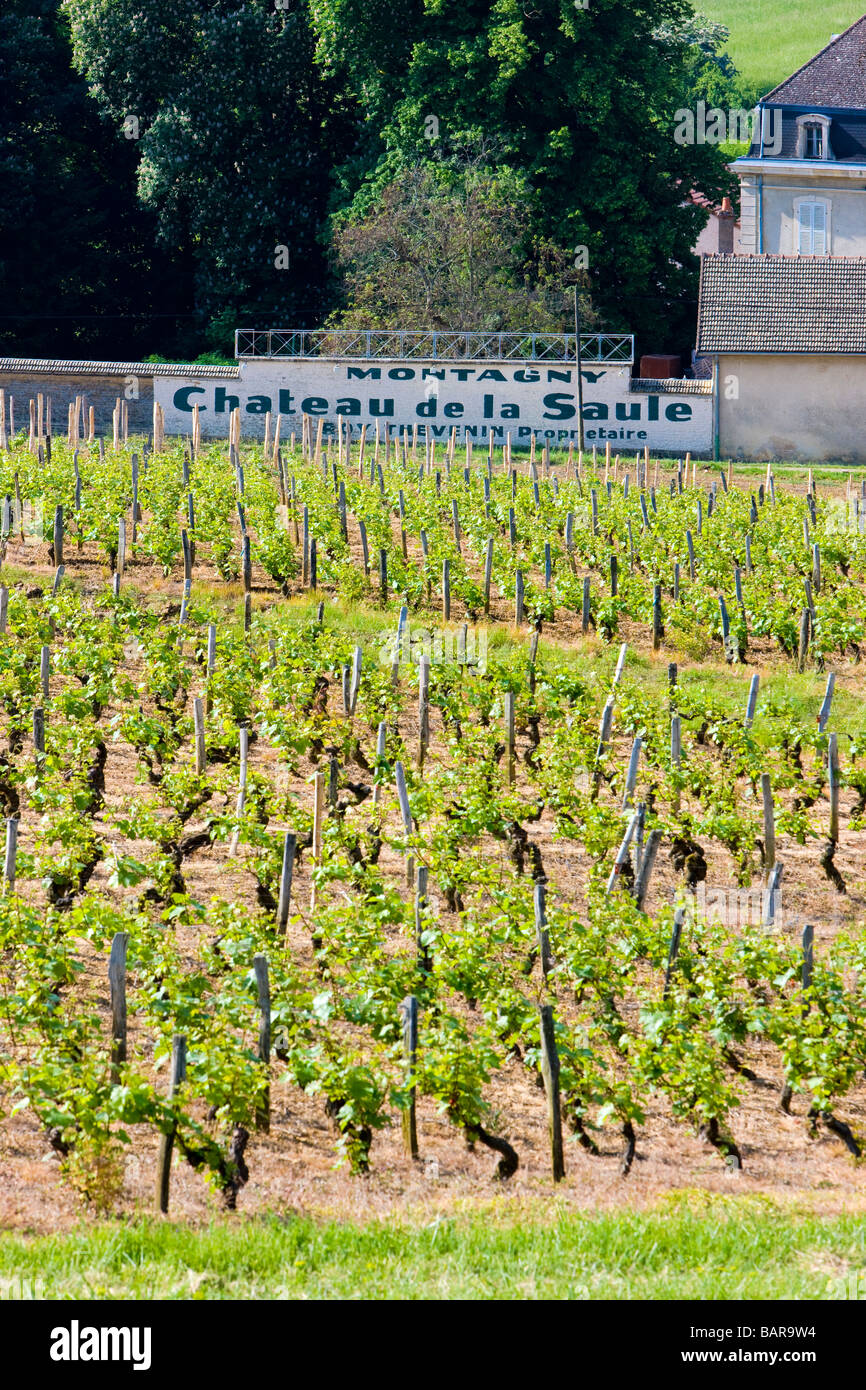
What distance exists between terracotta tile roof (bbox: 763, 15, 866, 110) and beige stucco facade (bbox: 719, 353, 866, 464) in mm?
10486

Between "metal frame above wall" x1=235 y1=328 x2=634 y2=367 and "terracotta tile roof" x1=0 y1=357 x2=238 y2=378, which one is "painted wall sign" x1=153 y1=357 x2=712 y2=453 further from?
"metal frame above wall" x1=235 y1=328 x2=634 y2=367

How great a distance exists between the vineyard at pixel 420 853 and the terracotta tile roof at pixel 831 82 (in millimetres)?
21654

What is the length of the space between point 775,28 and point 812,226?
5852 cm

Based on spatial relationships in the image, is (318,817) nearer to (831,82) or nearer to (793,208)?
(793,208)

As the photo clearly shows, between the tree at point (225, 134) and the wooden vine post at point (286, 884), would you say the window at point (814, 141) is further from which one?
the wooden vine post at point (286, 884)

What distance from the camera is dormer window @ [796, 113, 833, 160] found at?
40.6 meters

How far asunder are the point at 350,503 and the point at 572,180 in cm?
1785

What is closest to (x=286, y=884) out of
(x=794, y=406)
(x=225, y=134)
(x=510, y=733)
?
(x=510, y=733)

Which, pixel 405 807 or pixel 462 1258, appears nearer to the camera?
pixel 462 1258

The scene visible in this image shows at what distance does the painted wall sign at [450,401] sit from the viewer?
33.4m

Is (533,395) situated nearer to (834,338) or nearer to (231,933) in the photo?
(834,338)

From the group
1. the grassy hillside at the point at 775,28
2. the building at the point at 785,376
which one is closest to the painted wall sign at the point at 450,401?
the building at the point at 785,376

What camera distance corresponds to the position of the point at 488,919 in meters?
11.2

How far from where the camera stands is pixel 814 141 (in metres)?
40.8
